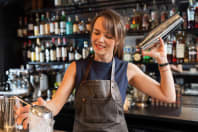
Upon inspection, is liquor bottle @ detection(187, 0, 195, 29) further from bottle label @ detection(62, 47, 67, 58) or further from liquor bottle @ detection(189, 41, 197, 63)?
bottle label @ detection(62, 47, 67, 58)

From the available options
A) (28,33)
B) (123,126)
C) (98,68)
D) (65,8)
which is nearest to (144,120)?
(123,126)

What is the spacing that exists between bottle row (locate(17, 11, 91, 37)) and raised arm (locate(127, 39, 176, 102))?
1.22m

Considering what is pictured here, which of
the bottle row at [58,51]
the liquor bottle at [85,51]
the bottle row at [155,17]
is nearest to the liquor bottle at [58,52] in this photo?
the bottle row at [58,51]

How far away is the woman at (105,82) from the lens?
3.74 ft

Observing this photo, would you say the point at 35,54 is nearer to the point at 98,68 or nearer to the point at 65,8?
the point at 65,8

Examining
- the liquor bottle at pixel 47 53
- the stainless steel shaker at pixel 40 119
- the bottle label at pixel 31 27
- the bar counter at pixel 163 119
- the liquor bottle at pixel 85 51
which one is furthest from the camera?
the bottle label at pixel 31 27

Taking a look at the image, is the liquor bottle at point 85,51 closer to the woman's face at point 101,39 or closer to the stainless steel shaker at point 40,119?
the woman's face at point 101,39

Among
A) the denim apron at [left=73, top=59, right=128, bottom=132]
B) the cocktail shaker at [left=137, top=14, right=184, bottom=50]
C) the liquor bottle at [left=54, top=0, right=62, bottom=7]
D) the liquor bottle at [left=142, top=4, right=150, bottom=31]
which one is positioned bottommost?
the denim apron at [left=73, top=59, right=128, bottom=132]

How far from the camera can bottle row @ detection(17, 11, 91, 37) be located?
2.48 metres

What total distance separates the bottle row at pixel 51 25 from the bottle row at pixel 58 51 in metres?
0.14

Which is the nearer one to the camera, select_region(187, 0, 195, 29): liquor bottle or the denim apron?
the denim apron

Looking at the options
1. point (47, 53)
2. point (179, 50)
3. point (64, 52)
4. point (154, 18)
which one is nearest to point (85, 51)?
point (64, 52)

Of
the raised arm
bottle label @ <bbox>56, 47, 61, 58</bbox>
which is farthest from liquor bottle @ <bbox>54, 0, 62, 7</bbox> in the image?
A: the raised arm

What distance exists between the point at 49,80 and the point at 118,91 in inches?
67.3
